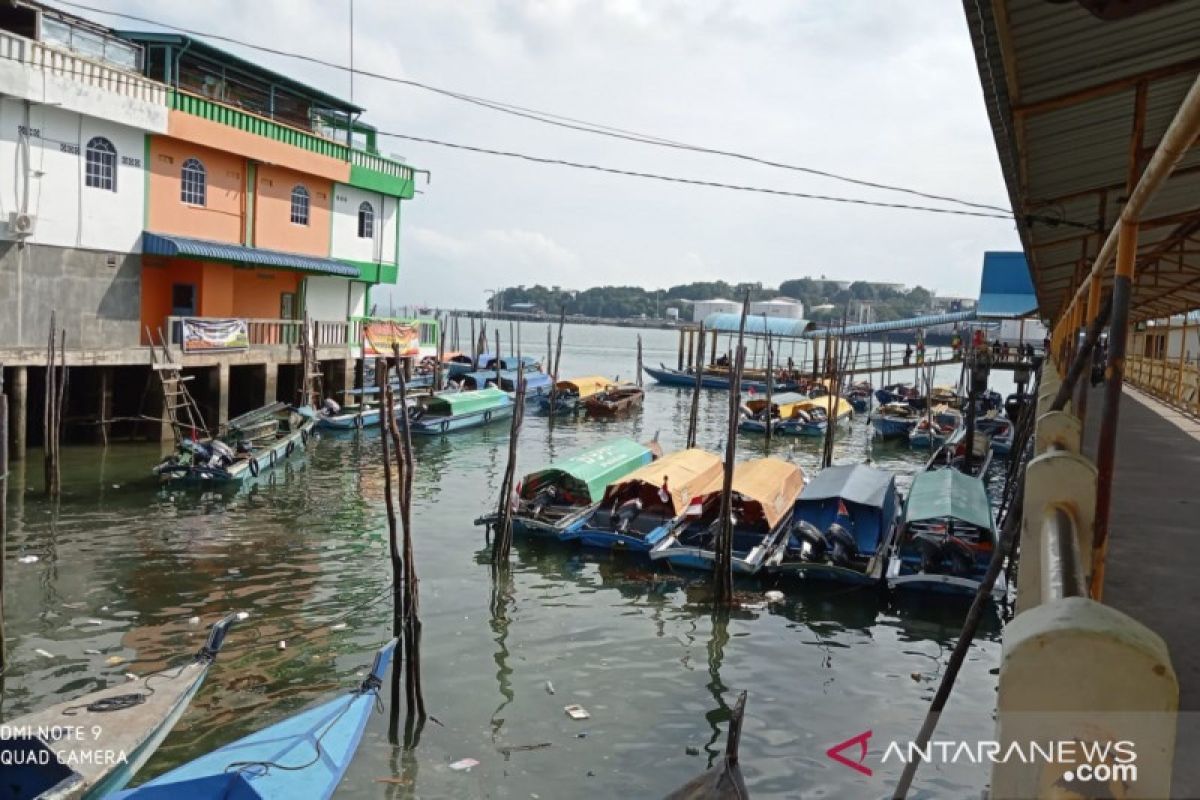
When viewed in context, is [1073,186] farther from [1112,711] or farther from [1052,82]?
[1112,711]

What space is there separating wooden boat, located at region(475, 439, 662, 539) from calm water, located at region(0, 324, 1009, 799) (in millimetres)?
515

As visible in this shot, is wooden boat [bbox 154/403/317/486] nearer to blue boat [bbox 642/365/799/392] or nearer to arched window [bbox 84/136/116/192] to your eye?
arched window [bbox 84/136/116/192]

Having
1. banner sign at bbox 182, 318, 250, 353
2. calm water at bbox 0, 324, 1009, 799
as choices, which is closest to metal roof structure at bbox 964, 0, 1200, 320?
calm water at bbox 0, 324, 1009, 799

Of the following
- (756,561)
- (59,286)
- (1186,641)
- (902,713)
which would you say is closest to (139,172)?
(59,286)

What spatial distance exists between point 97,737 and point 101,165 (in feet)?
69.0

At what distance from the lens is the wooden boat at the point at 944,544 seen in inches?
592

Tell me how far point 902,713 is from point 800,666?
5.49ft

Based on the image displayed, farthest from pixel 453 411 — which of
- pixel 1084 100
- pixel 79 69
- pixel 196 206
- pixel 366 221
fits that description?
pixel 1084 100

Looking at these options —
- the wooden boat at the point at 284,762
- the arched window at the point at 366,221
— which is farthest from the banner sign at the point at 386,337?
the wooden boat at the point at 284,762

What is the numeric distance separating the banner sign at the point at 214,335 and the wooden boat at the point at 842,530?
18145mm

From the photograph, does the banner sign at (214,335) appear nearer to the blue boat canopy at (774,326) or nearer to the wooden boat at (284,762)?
the wooden boat at (284,762)

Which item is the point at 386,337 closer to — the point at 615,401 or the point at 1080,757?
the point at 615,401

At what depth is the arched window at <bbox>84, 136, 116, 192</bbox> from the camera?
24.4m

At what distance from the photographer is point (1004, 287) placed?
43.4m
